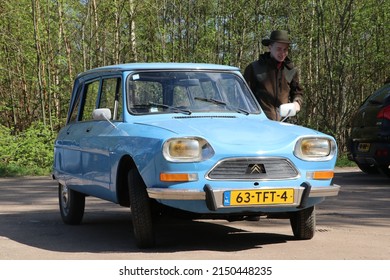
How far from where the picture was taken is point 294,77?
389 inches

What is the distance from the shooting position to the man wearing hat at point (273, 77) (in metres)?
9.67

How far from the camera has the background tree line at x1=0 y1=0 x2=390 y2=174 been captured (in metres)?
23.9

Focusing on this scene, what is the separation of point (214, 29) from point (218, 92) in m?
23.1

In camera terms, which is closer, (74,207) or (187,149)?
(187,149)

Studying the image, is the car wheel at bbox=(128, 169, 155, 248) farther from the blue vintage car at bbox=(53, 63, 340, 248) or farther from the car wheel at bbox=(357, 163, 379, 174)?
the car wheel at bbox=(357, 163, 379, 174)

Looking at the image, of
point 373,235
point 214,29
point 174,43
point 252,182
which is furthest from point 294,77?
point 214,29

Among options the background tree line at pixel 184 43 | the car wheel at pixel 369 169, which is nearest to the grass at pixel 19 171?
the background tree line at pixel 184 43

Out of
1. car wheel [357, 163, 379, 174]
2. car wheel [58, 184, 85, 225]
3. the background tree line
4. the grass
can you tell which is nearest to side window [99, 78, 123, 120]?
car wheel [58, 184, 85, 225]

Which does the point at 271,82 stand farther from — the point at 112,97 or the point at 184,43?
the point at 184,43

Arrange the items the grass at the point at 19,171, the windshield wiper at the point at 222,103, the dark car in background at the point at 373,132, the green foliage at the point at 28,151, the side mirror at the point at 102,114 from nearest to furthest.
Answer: the side mirror at the point at 102,114
the windshield wiper at the point at 222,103
the dark car in background at the point at 373,132
the grass at the point at 19,171
the green foliage at the point at 28,151

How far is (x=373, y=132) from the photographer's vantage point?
13.3m

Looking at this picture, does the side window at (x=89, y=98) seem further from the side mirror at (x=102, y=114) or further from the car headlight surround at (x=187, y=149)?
the car headlight surround at (x=187, y=149)

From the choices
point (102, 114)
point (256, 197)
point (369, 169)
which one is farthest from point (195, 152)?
point (369, 169)

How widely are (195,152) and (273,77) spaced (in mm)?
3352
